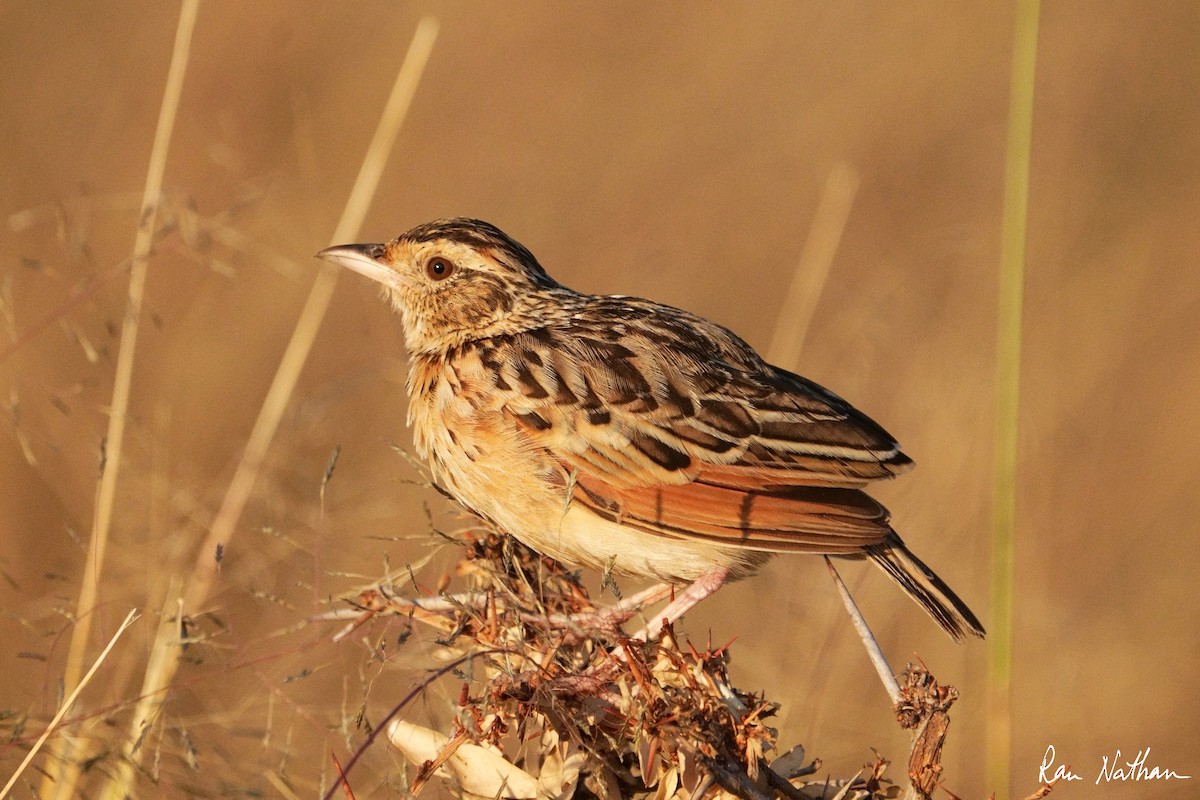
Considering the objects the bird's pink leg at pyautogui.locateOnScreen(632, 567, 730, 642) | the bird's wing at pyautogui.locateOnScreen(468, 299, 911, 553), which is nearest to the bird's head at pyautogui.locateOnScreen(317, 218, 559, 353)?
the bird's wing at pyautogui.locateOnScreen(468, 299, 911, 553)

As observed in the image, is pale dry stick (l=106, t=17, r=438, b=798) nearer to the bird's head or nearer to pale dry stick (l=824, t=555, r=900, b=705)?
the bird's head

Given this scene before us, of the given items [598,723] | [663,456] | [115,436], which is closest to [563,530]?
[663,456]

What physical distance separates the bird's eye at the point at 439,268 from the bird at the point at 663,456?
66 cm

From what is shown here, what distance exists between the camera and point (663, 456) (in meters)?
4.82

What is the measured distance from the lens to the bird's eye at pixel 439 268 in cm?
594

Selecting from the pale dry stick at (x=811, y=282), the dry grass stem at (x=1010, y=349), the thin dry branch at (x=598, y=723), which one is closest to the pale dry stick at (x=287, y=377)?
the thin dry branch at (x=598, y=723)

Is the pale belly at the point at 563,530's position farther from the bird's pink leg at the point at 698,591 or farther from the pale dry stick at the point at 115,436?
the pale dry stick at the point at 115,436

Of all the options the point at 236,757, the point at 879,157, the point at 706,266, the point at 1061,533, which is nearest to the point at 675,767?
the point at 236,757

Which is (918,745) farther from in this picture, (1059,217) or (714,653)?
(1059,217)

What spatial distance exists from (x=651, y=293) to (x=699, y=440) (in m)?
5.47

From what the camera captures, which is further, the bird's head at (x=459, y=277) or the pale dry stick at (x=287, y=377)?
the bird's head at (x=459, y=277)

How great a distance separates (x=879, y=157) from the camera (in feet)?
38.5
